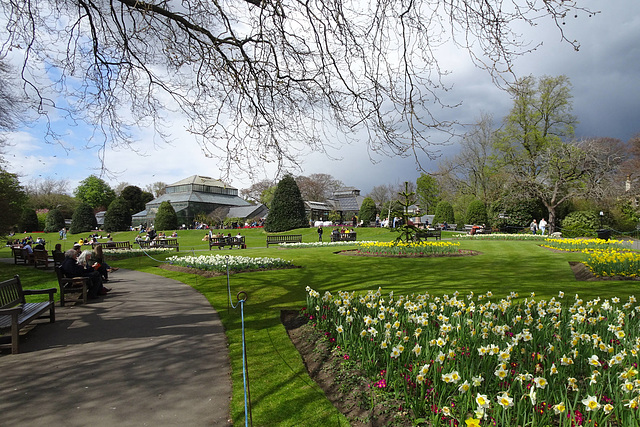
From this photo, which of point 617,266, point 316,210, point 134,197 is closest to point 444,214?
point 316,210

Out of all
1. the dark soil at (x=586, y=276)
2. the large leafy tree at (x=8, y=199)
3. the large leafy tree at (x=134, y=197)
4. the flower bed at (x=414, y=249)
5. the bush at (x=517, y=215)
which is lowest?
the dark soil at (x=586, y=276)

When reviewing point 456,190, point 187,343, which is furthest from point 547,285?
point 456,190

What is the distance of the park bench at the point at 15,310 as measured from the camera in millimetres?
4734

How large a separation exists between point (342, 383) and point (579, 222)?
1312 inches

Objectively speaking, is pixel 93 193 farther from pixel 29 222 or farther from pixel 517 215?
pixel 517 215

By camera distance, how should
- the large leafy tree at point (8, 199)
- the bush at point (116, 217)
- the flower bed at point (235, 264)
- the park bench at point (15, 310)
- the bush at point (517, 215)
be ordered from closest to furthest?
the park bench at point (15, 310)
the flower bed at point (235, 264)
the large leafy tree at point (8, 199)
the bush at point (517, 215)
the bush at point (116, 217)

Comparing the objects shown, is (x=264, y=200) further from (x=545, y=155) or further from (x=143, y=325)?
Answer: (x=143, y=325)

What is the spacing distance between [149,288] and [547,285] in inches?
367

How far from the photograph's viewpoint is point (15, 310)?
187 inches

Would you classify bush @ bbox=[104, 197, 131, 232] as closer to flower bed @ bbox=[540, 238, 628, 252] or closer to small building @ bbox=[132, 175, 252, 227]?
small building @ bbox=[132, 175, 252, 227]

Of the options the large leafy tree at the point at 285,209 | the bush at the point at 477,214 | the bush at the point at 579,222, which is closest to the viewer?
the bush at the point at 579,222

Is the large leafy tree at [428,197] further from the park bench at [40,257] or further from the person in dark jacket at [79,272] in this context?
the person in dark jacket at [79,272]

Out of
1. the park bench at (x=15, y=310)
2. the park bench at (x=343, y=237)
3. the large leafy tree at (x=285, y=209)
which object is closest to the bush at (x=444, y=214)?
the large leafy tree at (x=285, y=209)

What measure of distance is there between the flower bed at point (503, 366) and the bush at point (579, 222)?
28891 mm
